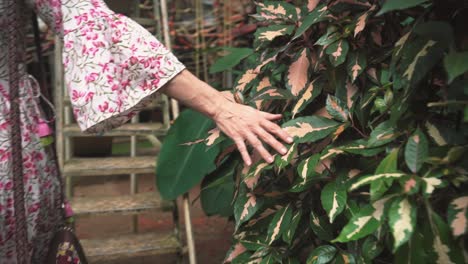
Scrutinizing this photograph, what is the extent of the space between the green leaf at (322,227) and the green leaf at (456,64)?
15.9 inches

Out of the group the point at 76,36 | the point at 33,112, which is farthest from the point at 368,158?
the point at 33,112

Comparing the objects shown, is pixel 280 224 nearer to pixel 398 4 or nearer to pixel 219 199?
pixel 398 4

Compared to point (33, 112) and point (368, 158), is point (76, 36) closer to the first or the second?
point (33, 112)

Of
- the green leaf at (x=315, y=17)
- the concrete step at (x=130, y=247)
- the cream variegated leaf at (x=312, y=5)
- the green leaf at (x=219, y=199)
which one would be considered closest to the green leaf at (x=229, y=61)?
the green leaf at (x=219, y=199)

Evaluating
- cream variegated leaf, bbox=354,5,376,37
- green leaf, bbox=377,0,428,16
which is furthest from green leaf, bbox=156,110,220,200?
green leaf, bbox=377,0,428,16

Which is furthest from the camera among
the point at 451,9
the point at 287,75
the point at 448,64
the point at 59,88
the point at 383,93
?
the point at 59,88

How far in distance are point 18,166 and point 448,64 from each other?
67 centimetres

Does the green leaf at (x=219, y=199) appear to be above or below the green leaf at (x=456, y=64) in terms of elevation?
below

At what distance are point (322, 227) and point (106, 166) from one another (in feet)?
5.16

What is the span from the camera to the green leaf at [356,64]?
0.90 metres

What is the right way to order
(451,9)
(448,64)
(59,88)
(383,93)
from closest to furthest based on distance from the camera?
(448,64) < (451,9) < (383,93) < (59,88)

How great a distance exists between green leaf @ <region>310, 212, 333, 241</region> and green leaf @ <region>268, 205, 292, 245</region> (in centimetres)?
5

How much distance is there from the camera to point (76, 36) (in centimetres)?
96

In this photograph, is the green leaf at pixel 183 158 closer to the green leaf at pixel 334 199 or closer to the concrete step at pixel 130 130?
the concrete step at pixel 130 130
